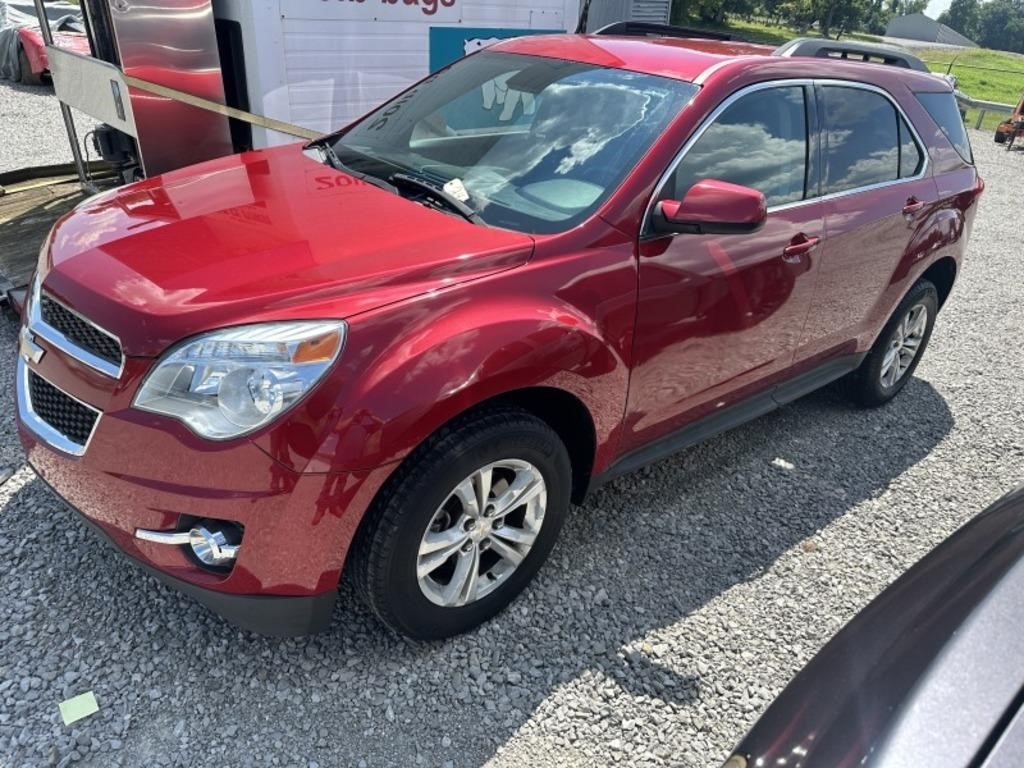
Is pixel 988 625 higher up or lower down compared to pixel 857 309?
higher up

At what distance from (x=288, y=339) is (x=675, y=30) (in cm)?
322

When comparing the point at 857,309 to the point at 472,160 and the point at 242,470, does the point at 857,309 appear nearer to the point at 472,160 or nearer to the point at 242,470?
the point at 472,160

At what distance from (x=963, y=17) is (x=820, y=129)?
131 m

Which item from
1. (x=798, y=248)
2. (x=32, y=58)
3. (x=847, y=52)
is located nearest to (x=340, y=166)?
(x=798, y=248)

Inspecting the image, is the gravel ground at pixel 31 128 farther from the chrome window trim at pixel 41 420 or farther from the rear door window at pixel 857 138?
the rear door window at pixel 857 138

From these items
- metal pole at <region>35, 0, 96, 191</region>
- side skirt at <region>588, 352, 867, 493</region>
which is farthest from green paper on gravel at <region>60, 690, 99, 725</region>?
metal pole at <region>35, 0, 96, 191</region>

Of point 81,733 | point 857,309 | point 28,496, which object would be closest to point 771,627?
point 857,309

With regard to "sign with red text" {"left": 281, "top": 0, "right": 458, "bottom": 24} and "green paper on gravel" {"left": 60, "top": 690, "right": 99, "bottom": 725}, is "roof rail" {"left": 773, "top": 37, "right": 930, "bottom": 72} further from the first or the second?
"green paper on gravel" {"left": 60, "top": 690, "right": 99, "bottom": 725}

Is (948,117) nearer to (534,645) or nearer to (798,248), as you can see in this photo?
(798,248)

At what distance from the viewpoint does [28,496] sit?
3014mm

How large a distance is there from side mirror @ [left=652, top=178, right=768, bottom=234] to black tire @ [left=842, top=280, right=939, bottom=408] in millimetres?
2056

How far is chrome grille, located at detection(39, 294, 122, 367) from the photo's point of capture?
2.08 metres

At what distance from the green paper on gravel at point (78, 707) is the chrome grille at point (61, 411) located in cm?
73

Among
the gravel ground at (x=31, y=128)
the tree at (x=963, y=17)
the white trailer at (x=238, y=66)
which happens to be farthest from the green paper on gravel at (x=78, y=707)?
the tree at (x=963, y=17)
